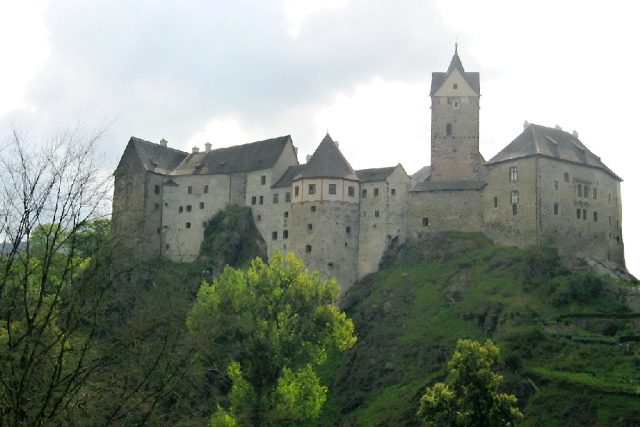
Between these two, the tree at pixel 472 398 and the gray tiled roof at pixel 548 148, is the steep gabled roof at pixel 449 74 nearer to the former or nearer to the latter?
the gray tiled roof at pixel 548 148

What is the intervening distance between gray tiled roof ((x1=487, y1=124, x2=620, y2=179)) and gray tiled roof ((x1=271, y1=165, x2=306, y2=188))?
21.3 meters

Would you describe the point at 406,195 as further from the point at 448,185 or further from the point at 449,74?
the point at 449,74

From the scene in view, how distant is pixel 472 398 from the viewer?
1731 inches

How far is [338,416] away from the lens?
204ft

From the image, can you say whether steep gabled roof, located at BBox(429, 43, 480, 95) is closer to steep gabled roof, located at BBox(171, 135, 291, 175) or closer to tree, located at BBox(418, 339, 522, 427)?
steep gabled roof, located at BBox(171, 135, 291, 175)

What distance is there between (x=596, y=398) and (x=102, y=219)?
38110mm

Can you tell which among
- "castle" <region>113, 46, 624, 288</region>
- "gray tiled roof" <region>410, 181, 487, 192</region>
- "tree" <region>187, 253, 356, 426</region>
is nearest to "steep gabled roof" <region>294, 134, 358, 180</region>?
"castle" <region>113, 46, 624, 288</region>

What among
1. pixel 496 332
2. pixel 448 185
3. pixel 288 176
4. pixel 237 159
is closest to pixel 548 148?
pixel 448 185

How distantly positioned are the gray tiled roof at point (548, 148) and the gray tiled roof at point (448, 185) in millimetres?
3222

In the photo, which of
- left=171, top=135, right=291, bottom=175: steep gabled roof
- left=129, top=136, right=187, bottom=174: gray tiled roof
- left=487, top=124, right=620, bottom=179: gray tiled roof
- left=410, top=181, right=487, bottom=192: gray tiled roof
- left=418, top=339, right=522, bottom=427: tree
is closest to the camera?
left=418, top=339, right=522, bottom=427: tree

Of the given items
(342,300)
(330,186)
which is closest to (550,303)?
(342,300)

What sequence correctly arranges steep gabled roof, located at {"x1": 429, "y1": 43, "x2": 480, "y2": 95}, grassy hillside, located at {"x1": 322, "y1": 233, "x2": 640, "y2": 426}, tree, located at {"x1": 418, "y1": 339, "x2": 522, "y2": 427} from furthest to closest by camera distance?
steep gabled roof, located at {"x1": 429, "y1": 43, "x2": 480, "y2": 95} < grassy hillside, located at {"x1": 322, "y1": 233, "x2": 640, "y2": 426} < tree, located at {"x1": 418, "y1": 339, "x2": 522, "y2": 427}

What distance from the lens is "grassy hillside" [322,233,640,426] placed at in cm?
5038

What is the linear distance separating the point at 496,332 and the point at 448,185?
69.5ft
